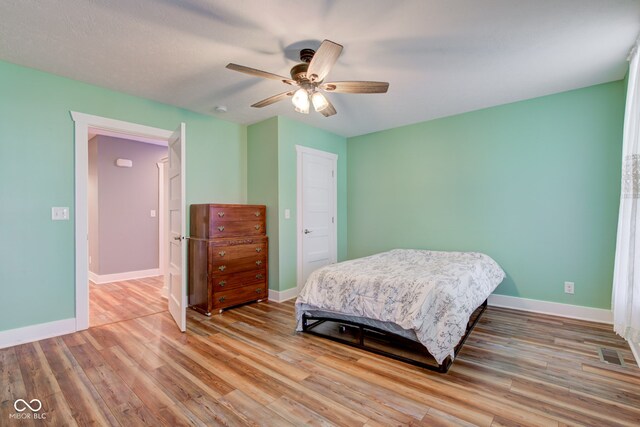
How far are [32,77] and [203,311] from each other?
8.98ft

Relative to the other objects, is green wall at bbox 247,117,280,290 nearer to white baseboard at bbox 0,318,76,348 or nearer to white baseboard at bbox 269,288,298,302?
white baseboard at bbox 269,288,298,302

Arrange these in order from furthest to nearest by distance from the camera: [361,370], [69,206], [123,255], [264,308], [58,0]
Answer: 1. [123,255]
2. [264,308]
3. [69,206]
4. [361,370]
5. [58,0]

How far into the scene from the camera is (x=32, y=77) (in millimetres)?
2707

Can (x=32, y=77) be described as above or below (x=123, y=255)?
above

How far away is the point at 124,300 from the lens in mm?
3994

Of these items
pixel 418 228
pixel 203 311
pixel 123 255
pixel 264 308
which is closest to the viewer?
pixel 203 311

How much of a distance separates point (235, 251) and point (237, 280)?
351 mm

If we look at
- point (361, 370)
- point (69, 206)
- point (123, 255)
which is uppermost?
point (69, 206)

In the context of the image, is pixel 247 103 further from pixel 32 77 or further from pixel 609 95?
pixel 609 95

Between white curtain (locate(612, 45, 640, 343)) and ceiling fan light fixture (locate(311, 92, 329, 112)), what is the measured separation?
2.22 meters

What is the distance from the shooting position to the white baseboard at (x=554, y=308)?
305 centimetres

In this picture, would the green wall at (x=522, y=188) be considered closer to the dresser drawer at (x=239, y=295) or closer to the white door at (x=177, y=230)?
the dresser drawer at (x=239, y=295)

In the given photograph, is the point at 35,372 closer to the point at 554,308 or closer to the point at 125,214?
the point at 125,214

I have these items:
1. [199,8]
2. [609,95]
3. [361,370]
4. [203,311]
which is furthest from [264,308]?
[609,95]
